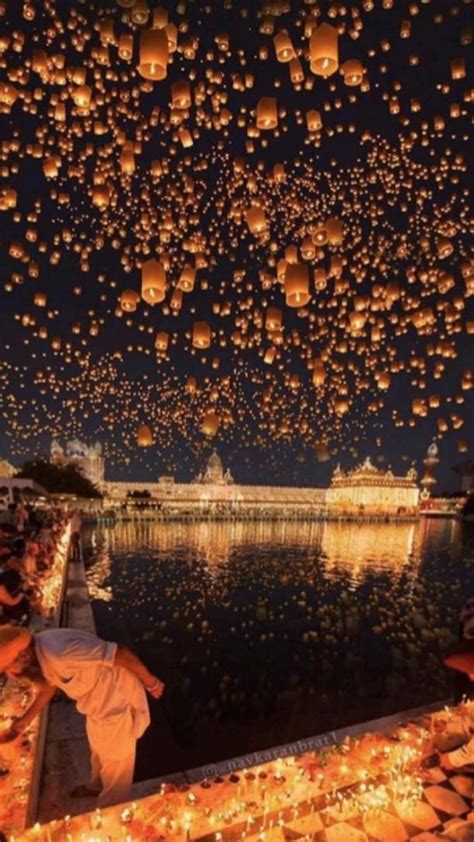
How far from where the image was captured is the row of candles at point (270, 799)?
266 centimetres

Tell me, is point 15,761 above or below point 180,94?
below

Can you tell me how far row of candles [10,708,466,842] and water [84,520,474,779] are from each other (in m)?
3.77

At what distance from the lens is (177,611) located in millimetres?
13961

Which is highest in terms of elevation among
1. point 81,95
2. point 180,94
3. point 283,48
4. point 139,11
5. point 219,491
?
point 139,11

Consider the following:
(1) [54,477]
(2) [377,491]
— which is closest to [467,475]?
(2) [377,491]

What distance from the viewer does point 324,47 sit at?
230 inches

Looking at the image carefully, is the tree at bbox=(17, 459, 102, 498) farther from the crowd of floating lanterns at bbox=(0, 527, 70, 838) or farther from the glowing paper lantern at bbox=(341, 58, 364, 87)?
the crowd of floating lanterns at bbox=(0, 527, 70, 838)

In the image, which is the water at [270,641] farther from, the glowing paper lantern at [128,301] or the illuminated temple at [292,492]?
the illuminated temple at [292,492]

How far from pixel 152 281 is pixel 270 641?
25.6 feet

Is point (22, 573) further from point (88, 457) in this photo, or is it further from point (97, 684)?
point (88, 457)

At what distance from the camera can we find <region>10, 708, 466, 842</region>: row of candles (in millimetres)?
2660

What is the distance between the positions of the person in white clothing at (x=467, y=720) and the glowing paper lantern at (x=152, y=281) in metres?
5.26

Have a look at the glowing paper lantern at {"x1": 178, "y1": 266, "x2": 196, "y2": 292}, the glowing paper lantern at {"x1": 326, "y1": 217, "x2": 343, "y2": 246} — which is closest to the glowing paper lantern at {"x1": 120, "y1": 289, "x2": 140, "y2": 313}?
the glowing paper lantern at {"x1": 178, "y1": 266, "x2": 196, "y2": 292}

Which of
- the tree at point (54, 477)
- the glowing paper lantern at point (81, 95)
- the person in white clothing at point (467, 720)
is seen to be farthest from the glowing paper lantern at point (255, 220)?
the tree at point (54, 477)
